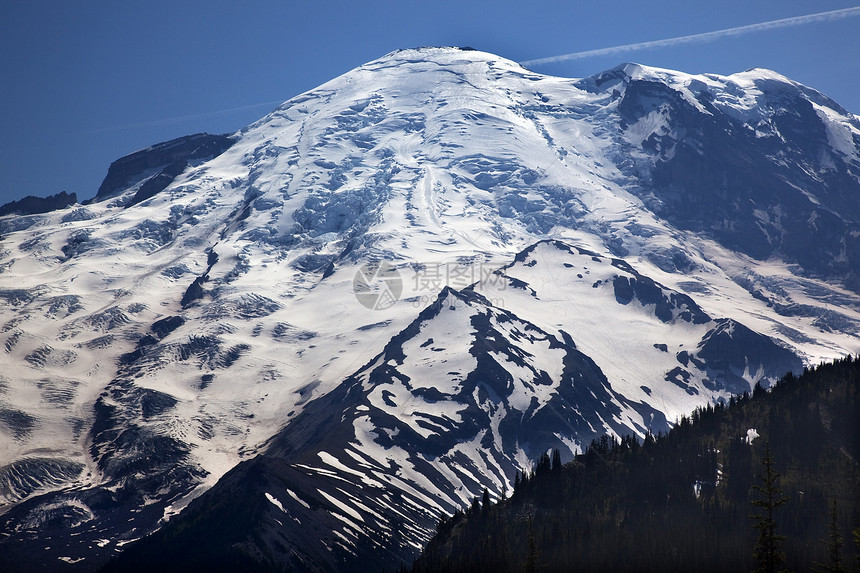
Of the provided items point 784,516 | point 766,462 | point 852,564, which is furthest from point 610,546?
point 766,462

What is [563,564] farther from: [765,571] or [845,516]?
[765,571]

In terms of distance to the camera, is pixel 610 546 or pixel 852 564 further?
pixel 610 546

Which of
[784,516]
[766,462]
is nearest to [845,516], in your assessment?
[784,516]

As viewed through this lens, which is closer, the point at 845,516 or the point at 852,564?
the point at 852,564

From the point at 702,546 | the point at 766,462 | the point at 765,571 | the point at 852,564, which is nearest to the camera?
the point at 765,571

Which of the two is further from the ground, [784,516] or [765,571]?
[784,516]

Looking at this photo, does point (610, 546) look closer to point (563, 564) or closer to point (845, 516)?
point (563, 564)

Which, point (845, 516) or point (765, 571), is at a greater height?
point (845, 516)

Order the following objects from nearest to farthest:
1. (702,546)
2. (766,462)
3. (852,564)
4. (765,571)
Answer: (765,571)
(766,462)
(852,564)
(702,546)

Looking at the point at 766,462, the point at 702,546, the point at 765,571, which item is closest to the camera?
the point at 765,571
